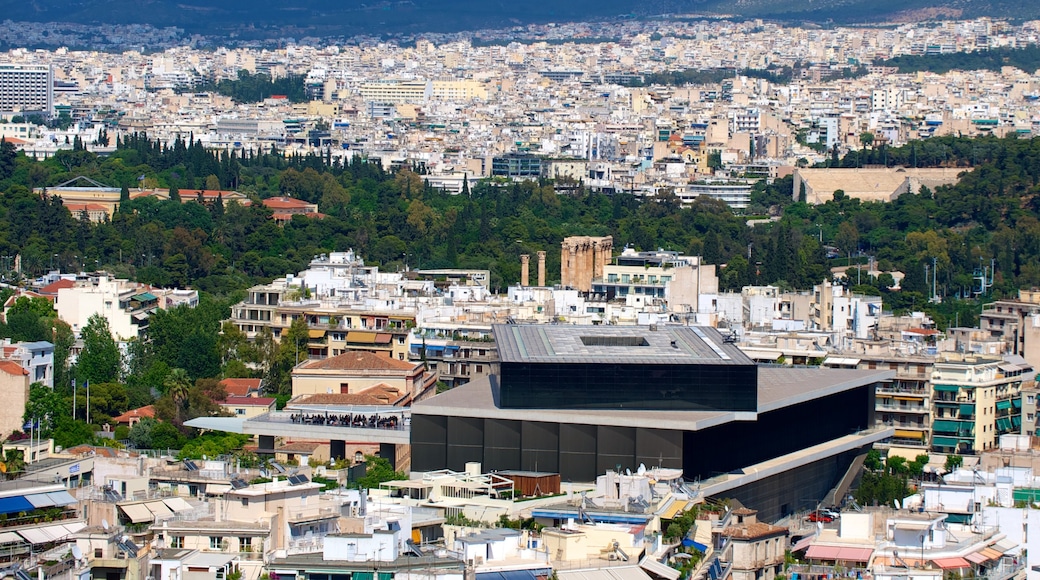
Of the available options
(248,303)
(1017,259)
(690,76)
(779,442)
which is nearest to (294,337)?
(248,303)

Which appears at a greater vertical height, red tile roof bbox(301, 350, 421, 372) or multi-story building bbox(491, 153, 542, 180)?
multi-story building bbox(491, 153, 542, 180)

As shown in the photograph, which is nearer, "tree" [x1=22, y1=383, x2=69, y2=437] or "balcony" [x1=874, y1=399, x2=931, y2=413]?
"tree" [x1=22, y1=383, x2=69, y2=437]

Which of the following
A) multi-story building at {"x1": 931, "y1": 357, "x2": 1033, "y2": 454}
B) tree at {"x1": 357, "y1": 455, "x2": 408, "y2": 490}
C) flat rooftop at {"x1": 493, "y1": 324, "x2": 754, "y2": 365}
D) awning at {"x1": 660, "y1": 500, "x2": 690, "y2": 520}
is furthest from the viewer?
multi-story building at {"x1": 931, "y1": 357, "x2": 1033, "y2": 454}

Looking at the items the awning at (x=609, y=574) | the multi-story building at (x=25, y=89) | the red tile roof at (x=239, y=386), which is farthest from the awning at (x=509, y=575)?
the multi-story building at (x=25, y=89)

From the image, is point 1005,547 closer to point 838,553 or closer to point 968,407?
point 838,553

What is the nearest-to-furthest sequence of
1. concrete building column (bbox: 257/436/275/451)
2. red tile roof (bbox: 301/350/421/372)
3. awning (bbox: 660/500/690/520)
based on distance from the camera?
awning (bbox: 660/500/690/520), concrete building column (bbox: 257/436/275/451), red tile roof (bbox: 301/350/421/372)

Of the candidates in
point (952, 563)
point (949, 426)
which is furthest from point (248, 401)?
point (952, 563)

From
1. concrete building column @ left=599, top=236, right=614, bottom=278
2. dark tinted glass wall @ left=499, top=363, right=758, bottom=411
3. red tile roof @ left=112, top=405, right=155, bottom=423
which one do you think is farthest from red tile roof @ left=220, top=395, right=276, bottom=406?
concrete building column @ left=599, top=236, right=614, bottom=278

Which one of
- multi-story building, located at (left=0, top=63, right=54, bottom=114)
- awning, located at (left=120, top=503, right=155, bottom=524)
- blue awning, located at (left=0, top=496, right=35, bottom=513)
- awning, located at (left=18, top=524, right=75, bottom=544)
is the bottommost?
awning, located at (left=120, top=503, right=155, bottom=524)

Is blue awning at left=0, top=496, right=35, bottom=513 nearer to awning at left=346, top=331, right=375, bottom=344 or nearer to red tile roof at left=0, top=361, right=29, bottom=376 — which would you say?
red tile roof at left=0, top=361, right=29, bottom=376
